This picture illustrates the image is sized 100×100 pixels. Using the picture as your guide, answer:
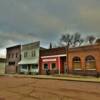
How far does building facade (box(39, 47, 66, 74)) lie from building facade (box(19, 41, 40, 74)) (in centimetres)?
181

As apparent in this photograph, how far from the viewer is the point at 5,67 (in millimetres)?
48812

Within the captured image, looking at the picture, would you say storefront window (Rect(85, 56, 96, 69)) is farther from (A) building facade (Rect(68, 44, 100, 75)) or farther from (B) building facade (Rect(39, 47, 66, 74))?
(B) building facade (Rect(39, 47, 66, 74))

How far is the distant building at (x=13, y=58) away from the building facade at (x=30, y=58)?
187cm

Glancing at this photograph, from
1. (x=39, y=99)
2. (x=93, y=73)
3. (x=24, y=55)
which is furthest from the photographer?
(x=24, y=55)

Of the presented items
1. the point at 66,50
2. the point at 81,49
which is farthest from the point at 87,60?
the point at 66,50

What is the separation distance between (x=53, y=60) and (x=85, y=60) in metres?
7.76

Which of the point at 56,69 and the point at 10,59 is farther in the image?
the point at 10,59

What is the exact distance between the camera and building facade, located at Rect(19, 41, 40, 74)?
38.7 meters

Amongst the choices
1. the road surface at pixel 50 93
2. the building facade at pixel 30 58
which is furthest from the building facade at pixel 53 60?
the road surface at pixel 50 93

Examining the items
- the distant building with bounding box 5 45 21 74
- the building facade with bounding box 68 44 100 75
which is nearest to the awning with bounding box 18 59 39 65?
the distant building with bounding box 5 45 21 74

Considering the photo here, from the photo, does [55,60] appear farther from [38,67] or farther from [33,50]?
[33,50]

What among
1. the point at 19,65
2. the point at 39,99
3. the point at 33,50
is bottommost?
the point at 39,99

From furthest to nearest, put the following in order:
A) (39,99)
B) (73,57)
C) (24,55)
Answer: (24,55) → (73,57) → (39,99)

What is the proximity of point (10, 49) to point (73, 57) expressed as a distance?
73.6ft
